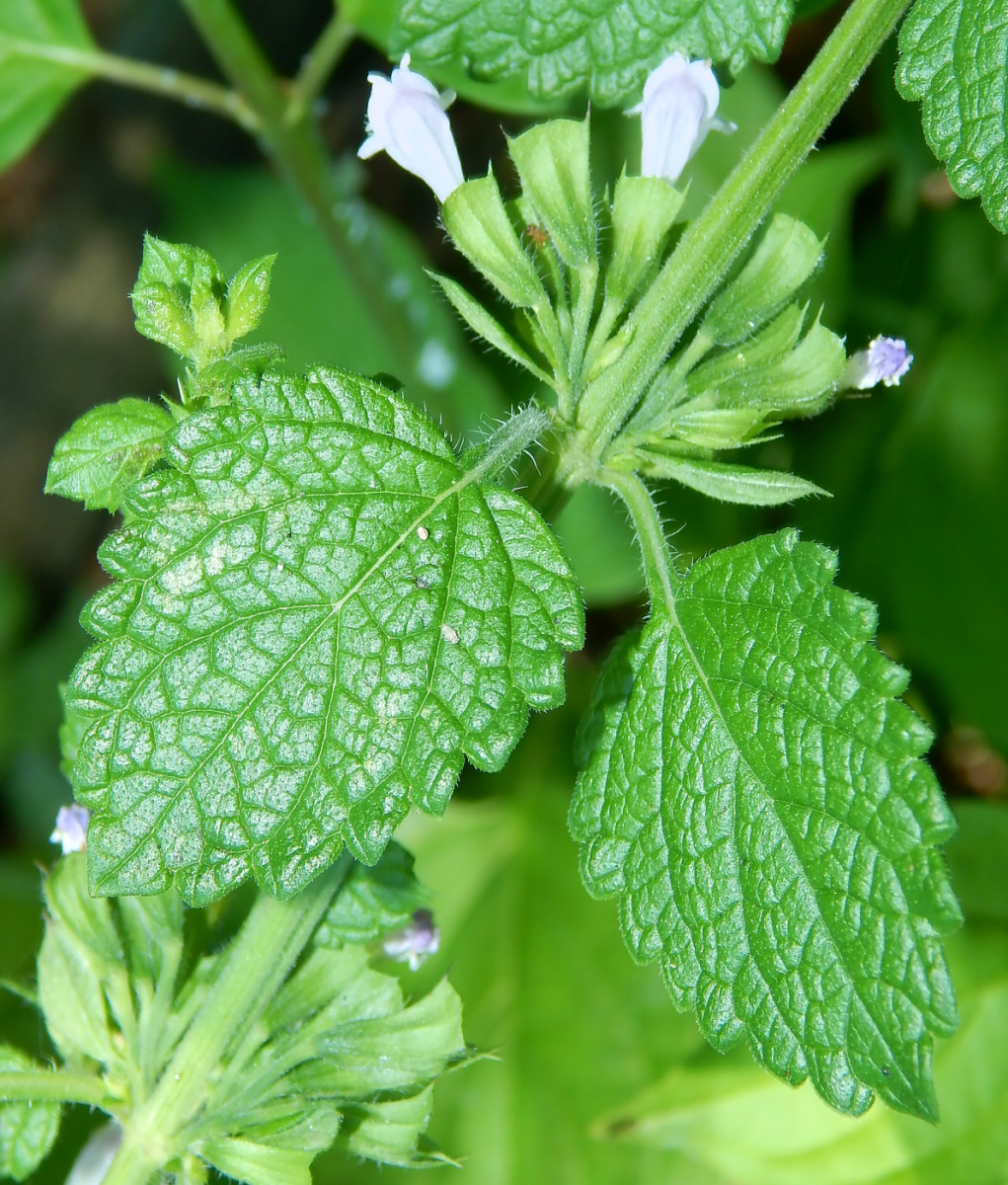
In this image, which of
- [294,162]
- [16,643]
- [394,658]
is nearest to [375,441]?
[394,658]

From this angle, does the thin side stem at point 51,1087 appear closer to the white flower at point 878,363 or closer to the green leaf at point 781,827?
the green leaf at point 781,827

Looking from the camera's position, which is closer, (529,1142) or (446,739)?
(446,739)

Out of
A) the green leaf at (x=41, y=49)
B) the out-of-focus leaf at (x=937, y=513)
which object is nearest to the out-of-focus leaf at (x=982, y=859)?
the out-of-focus leaf at (x=937, y=513)

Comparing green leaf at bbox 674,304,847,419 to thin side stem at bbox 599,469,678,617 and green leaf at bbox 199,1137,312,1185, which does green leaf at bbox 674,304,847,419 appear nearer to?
thin side stem at bbox 599,469,678,617

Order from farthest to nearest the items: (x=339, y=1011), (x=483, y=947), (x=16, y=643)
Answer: (x=16, y=643), (x=483, y=947), (x=339, y=1011)

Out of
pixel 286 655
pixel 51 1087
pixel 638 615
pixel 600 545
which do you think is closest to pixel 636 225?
pixel 286 655

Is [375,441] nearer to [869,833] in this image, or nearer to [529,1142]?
[869,833]
